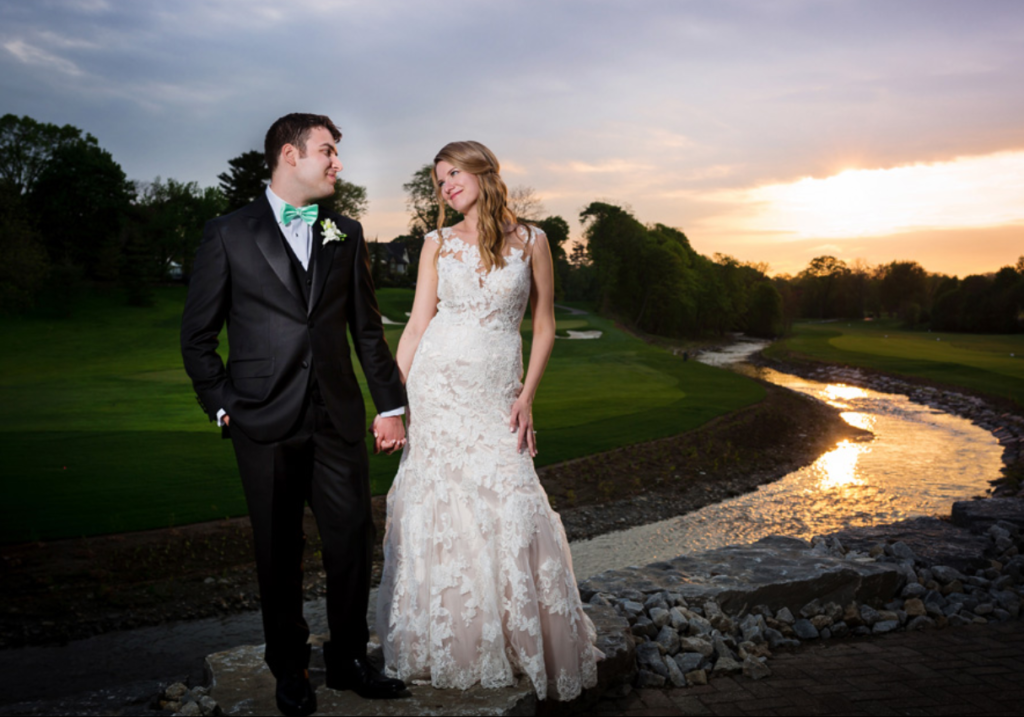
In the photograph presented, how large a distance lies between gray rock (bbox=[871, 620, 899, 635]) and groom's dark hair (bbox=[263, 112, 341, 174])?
4893 mm

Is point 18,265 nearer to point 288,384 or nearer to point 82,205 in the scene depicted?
point 82,205

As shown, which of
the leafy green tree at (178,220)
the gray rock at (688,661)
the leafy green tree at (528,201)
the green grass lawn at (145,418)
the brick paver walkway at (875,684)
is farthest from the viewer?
the leafy green tree at (528,201)

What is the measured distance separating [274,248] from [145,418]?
14335 mm

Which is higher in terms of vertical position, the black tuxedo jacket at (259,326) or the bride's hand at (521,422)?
the black tuxedo jacket at (259,326)

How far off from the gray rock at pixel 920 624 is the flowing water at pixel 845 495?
11.3 feet

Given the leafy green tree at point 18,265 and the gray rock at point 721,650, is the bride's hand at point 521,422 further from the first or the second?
the leafy green tree at point 18,265

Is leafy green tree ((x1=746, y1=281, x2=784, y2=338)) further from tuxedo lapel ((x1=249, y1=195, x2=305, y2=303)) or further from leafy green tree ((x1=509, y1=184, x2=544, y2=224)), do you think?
tuxedo lapel ((x1=249, y1=195, x2=305, y2=303))

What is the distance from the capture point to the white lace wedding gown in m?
3.59

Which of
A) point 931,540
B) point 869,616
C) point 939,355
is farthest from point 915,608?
point 939,355

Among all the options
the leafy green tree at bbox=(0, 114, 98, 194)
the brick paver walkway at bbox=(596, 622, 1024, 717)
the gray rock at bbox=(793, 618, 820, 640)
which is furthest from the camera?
the leafy green tree at bbox=(0, 114, 98, 194)

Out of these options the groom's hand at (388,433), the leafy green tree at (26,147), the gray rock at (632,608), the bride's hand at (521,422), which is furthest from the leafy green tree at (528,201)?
the groom's hand at (388,433)

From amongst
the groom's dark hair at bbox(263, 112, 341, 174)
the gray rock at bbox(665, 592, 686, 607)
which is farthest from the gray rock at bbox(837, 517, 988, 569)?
the groom's dark hair at bbox(263, 112, 341, 174)

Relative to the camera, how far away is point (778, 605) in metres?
5.46

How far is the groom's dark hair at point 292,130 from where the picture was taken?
3.13m
